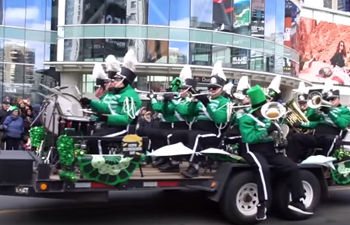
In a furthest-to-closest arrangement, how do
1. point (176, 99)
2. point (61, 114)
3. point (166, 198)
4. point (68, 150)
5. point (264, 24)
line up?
point (264, 24) → point (166, 198) → point (176, 99) → point (61, 114) → point (68, 150)

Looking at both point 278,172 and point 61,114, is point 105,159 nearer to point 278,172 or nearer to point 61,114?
point 61,114

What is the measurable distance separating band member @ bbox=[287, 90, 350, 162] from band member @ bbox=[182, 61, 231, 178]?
5.09ft

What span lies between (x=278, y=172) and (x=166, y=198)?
8.46 feet

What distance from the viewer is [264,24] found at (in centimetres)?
3466

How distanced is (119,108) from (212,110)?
1508mm

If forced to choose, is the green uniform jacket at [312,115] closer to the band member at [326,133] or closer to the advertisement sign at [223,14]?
the band member at [326,133]

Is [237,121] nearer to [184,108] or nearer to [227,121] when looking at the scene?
[227,121]

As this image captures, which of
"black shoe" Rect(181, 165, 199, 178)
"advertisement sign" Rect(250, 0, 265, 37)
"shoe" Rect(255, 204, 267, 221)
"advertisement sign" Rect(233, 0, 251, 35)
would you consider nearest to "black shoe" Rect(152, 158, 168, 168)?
"black shoe" Rect(181, 165, 199, 178)

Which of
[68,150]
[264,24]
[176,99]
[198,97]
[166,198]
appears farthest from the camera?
[264,24]

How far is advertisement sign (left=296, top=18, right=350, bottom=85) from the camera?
52931mm

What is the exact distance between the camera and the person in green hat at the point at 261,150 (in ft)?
24.1

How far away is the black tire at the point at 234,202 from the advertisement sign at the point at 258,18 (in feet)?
89.5

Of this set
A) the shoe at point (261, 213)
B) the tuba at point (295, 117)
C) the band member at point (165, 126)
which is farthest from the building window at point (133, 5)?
the shoe at point (261, 213)

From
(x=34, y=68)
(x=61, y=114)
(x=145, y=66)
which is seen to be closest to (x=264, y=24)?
(x=145, y=66)
